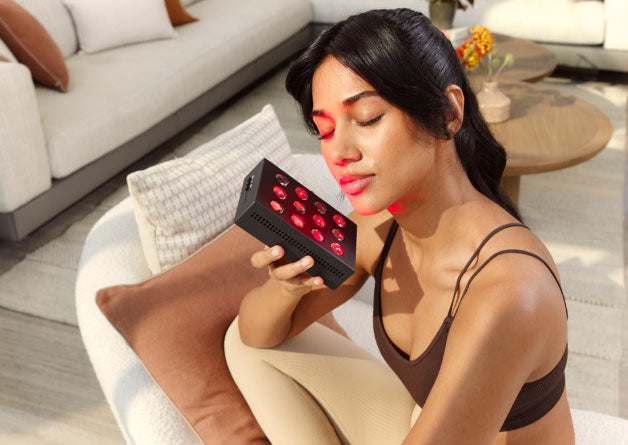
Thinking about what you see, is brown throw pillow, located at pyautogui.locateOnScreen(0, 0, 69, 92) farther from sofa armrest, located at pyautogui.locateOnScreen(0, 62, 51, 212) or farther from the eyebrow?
the eyebrow

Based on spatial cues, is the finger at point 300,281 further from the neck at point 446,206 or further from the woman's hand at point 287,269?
the neck at point 446,206

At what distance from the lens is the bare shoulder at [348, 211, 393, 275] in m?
1.23

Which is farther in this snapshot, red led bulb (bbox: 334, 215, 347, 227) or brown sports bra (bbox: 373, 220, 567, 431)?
red led bulb (bbox: 334, 215, 347, 227)

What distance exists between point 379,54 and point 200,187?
582 millimetres

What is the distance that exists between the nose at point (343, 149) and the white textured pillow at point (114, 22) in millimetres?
2694

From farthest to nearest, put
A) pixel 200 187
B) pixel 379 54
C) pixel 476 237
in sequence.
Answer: pixel 200 187
pixel 476 237
pixel 379 54

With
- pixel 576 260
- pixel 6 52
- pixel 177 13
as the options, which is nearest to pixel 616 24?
pixel 576 260

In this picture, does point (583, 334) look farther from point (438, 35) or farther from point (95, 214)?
point (95, 214)

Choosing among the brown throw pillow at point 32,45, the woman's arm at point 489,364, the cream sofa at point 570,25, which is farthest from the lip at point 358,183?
the cream sofa at point 570,25

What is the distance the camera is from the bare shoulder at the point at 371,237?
1.23 meters

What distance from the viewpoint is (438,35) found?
3.09ft

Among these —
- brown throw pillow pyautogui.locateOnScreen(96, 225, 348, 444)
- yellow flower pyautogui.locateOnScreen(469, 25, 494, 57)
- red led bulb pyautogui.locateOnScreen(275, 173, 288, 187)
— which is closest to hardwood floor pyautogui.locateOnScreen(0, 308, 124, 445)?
brown throw pillow pyautogui.locateOnScreen(96, 225, 348, 444)

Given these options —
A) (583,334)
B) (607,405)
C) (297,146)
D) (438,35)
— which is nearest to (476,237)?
(438,35)

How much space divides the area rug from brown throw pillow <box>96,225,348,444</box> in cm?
110
